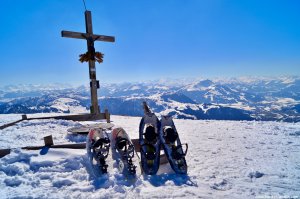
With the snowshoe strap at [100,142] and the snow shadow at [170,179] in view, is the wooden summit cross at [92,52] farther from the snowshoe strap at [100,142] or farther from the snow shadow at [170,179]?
the snow shadow at [170,179]

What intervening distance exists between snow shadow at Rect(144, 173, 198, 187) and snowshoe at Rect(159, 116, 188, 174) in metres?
0.27

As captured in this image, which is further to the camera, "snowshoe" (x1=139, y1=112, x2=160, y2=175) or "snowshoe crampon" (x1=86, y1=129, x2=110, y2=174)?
"snowshoe" (x1=139, y1=112, x2=160, y2=175)

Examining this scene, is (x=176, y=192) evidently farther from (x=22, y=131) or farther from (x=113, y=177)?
(x=22, y=131)

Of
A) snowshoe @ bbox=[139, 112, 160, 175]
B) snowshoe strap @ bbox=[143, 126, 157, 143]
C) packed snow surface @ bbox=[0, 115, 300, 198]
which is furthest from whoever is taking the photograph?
snowshoe strap @ bbox=[143, 126, 157, 143]

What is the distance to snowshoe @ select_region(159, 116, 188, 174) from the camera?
6906 millimetres

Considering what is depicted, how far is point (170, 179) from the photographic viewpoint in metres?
6.32

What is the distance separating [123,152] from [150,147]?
84 cm

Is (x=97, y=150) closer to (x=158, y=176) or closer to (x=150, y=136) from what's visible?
(x=150, y=136)

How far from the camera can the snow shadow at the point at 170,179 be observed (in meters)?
6.02

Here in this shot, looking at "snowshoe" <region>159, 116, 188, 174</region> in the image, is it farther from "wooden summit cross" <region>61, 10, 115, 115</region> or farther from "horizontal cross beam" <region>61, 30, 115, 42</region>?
"horizontal cross beam" <region>61, 30, 115, 42</region>

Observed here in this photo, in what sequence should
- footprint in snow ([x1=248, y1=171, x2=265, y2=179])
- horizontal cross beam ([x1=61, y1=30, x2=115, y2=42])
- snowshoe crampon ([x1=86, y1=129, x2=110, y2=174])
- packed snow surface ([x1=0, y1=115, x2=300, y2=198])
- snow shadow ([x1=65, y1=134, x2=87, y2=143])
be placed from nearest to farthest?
packed snow surface ([x1=0, y1=115, x2=300, y2=198])
snowshoe crampon ([x1=86, y1=129, x2=110, y2=174])
footprint in snow ([x1=248, y1=171, x2=265, y2=179])
snow shadow ([x1=65, y1=134, x2=87, y2=143])
horizontal cross beam ([x1=61, y1=30, x2=115, y2=42])

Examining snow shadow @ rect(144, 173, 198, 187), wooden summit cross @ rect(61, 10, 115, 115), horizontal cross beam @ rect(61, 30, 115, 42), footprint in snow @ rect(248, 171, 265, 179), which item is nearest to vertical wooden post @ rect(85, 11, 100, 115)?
wooden summit cross @ rect(61, 10, 115, 115)

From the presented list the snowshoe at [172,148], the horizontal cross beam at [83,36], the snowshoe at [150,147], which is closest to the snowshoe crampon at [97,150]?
the snowshoe at [150,147]

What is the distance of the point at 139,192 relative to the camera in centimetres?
548
